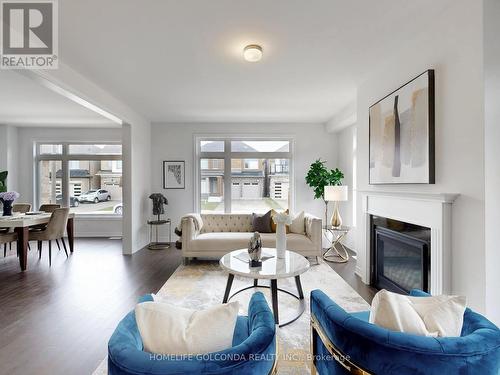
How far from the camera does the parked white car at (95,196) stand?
21.6ft

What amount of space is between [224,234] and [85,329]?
93.0 inches

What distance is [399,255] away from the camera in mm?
2799

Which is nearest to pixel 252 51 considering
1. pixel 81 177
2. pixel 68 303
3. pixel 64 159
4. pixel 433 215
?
pixel 433 215

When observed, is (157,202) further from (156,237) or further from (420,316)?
(420,316)

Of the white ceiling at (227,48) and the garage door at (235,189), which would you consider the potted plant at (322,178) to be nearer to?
the white ceiling at (227,48)

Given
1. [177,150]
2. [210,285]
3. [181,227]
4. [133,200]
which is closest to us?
[210,285]

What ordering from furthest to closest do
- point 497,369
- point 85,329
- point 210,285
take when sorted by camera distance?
point 210,285 < point 85,329 < point 497,369

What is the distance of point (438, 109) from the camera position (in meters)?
2.18

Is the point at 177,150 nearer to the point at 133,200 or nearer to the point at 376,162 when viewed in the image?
the point at 133,200

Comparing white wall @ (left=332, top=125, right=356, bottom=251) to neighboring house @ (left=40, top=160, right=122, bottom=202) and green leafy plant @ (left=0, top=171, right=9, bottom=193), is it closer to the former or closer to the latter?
neighboring house @ (left=40, top=160, right=122, bottom=202)

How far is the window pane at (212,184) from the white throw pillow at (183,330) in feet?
16.6

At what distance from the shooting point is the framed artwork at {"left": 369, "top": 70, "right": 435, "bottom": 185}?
7.35ft

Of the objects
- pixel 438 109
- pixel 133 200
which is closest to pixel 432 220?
pixel 438 109

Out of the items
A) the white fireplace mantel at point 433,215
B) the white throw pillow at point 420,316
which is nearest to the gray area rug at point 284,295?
the white fireplace mantel at point 433,215
